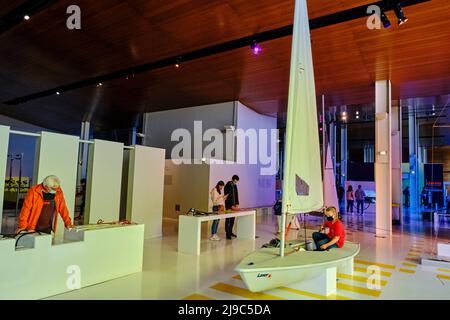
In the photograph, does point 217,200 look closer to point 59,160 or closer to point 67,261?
point 59,160

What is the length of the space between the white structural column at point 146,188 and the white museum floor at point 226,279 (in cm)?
80

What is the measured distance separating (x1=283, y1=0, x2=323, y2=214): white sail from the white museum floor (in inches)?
43.9

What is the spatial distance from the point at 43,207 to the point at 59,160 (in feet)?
6.46

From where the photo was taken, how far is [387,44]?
5887 mm

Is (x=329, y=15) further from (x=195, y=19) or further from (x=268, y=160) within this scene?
(x=268, y=160)

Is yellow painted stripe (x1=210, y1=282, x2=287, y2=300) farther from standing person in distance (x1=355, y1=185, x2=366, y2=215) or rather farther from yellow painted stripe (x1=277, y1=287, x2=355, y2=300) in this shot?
standing person in distance (x1=355, y1=185, x2=366, y2=215)

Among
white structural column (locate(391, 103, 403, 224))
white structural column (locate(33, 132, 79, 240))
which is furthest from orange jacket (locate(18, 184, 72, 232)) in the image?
white structural column (locate(391, 103, 403, 224))

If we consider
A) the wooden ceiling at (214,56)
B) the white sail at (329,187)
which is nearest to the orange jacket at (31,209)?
the wooden ceiling at (214,56)

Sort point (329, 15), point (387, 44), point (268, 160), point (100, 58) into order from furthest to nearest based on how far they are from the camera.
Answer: point (268, 160)
point (100, 58)
point (387, 44)
point (329, 15)

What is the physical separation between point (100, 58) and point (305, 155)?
19.2 ft

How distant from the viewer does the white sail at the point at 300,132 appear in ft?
9.98

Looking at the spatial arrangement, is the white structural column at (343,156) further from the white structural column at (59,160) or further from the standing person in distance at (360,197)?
the white structural column at (59,160)

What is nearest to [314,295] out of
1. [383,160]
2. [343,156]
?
[383,160]

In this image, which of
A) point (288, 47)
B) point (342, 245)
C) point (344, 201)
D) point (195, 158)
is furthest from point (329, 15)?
point (344, 201)
